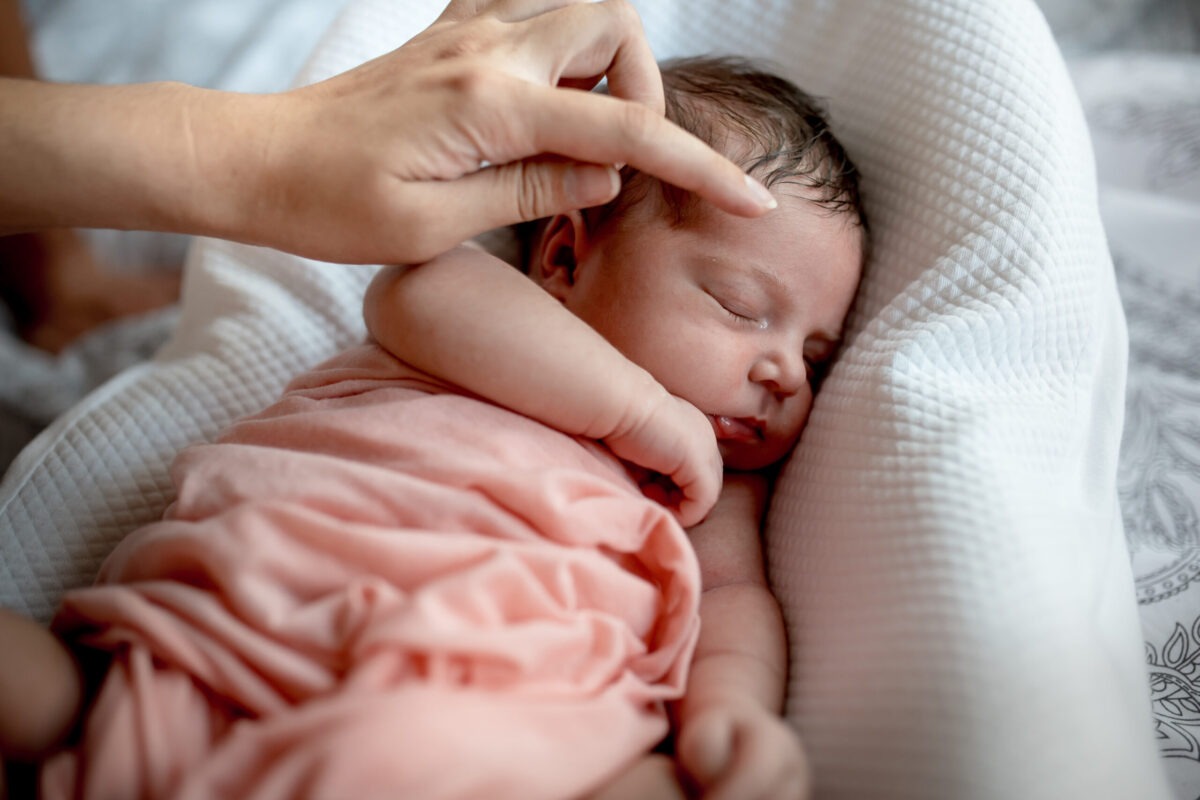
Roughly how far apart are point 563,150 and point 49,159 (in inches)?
17.1

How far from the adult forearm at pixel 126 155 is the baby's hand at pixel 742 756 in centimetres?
58

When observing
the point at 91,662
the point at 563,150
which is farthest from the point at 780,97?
the point at 91,662

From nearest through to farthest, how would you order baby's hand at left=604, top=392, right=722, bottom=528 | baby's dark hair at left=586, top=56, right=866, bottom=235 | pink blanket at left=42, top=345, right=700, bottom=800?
1. pink blanket at left=42, top=345, right=700, bottom=800
2. baby's hand at left=604, top=392, right=722, bottom=528
3. baby's dark hair at left=586, top=56, right=866, bottom=235

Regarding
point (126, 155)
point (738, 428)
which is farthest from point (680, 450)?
point (126, 155)

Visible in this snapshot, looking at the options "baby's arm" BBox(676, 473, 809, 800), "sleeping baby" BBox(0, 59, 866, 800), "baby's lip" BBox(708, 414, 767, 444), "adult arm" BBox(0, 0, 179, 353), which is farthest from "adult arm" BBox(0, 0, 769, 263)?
"adult arm" BBox(0, 0, 179, 353)

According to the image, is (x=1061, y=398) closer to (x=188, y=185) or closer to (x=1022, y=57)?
(x=1022, y=57)

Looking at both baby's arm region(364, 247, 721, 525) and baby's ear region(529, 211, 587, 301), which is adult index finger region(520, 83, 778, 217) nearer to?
baby's arm region(364, 247, 721, 525)

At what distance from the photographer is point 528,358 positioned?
83cm

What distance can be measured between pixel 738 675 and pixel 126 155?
2.27ft

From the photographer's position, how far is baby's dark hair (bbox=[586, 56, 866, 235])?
38.4 inches

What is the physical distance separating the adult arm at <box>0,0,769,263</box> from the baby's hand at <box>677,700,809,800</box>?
1.39 ft

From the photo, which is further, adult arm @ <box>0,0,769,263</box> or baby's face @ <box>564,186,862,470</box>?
baby's face @ <box>564,186,862,470</box>

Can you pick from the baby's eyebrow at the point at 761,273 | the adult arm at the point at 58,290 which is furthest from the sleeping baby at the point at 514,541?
the adult arm at the point at 58,290

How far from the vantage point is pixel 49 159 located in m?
0.78
